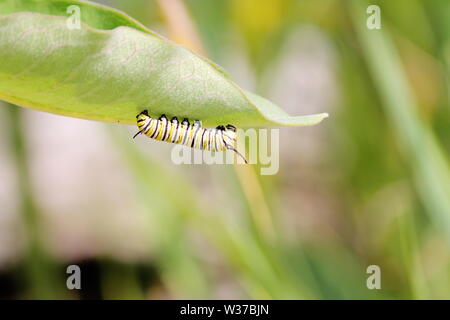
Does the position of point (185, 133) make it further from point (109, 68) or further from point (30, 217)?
point (30, 217)

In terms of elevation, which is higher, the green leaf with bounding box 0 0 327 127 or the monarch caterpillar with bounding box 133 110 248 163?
the green leaf with bounding box 0 0 327 127

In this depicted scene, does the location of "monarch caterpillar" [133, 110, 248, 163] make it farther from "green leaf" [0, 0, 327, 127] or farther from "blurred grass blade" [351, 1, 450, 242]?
"blurred grass blade" [351, 1, 450, 242]

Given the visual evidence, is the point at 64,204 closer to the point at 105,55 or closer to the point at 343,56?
the point at 343,56

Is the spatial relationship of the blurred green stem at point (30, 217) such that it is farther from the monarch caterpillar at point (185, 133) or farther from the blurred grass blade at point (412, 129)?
the monarch caterpillar at point (185, 133)

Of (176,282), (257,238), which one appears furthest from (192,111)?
(176,282)

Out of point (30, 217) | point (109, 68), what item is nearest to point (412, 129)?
point (30, 217)

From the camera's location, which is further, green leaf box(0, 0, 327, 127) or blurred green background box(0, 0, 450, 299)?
blurred green background box(0, 0, 450, 299)

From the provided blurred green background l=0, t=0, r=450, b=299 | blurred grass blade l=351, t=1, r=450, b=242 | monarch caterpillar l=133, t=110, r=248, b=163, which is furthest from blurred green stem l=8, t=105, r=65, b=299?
monarch caterpillar l=133, t=110, r=248, b=163
